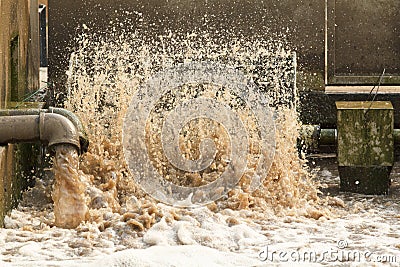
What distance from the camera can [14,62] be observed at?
28.9 ft

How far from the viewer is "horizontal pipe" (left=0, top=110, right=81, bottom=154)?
6910 mm

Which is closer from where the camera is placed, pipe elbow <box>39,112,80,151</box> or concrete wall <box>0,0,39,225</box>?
pipe elbow <box>39,112,80,151</box>

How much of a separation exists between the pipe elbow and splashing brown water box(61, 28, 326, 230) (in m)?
0.61

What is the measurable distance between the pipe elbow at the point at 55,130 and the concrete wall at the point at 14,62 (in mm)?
342

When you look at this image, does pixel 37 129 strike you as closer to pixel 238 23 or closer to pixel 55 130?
pixel 55 130

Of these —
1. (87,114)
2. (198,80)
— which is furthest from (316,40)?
(87,114)

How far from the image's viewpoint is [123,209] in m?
7.38

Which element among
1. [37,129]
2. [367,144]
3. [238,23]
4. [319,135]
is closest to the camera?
[37,129]

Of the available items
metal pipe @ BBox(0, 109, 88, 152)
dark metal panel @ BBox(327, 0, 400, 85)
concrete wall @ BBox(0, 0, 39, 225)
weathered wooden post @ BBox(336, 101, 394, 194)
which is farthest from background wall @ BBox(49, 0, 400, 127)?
metal pipe @ BBox(0, 109, 88, 152)

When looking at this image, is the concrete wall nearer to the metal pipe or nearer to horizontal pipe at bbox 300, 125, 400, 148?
the metal pipe

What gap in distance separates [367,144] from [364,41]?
283 cm

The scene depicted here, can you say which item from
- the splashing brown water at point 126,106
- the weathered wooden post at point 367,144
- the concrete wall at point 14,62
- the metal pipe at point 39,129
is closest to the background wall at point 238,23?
the splashing brown water at point 126,106

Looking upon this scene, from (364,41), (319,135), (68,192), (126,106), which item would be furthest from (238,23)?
(68,192)

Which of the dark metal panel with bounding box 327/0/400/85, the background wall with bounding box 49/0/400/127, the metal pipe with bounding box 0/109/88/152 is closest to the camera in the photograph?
the metal pipe with bounding box 0/109/88/152
